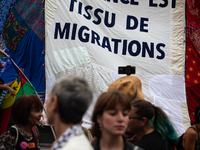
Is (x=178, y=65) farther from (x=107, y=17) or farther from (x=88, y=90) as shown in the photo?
(x=88, y=90)

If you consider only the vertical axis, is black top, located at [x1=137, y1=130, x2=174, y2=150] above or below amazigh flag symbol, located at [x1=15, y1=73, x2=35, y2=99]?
above

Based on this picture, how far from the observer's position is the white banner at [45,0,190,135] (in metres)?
7.97

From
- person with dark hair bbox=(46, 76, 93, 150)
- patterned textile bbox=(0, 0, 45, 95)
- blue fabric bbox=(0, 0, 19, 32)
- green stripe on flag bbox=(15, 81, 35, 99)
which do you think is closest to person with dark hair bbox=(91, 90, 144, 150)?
person with dark hair bbox=(46, 76, 93, 150)

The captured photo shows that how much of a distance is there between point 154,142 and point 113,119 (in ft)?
2.31

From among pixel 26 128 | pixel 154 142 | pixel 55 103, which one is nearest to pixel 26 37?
pixel 26 128

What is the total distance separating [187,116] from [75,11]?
398 cm

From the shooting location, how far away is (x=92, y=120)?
228cm

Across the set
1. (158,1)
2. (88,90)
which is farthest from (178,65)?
(88,90)

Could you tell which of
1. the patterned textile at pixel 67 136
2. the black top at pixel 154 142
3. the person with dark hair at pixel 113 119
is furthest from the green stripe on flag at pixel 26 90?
the patterned textile at pixel 67 136

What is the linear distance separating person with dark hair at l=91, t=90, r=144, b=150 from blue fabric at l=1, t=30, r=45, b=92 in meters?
6.07

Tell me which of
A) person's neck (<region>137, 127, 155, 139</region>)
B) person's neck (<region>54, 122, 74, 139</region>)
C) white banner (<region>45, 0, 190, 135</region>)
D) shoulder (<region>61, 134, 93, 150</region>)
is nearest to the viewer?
shoulder (<region>61, 134, 93, 150</region>)

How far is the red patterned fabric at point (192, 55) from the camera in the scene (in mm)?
8164

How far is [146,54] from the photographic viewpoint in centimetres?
817

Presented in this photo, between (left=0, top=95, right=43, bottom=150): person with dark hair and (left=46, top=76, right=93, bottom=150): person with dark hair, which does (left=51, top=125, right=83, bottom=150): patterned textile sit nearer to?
(left=46, top=76, right=93, bottom=150): person with dark hair
